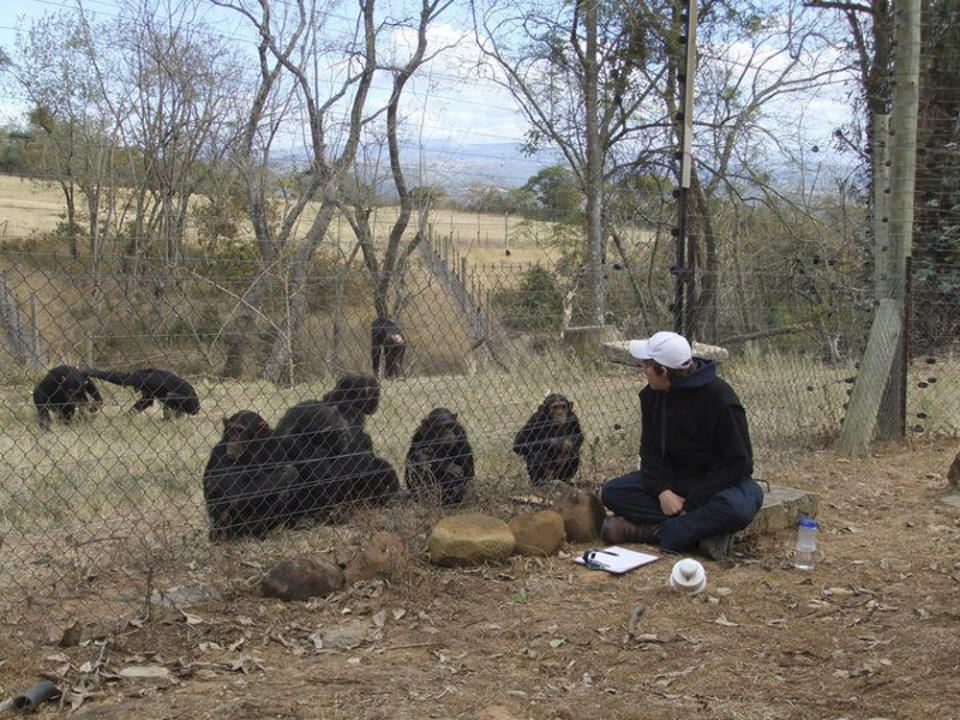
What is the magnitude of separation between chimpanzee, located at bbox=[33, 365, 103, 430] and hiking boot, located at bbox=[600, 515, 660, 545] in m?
3.75

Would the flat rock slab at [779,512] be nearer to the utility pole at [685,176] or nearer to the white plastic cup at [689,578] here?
the white plastic cup at [689,578]

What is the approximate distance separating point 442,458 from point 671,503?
54.1 inches

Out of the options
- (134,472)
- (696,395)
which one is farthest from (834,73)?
(134,472)

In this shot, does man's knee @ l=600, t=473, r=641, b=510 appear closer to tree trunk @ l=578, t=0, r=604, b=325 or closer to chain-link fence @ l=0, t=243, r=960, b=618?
chain-link fence @ l=0, t=243, r=960, b=618

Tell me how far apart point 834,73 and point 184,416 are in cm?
1111

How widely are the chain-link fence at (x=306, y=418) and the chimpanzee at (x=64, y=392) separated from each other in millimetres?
40

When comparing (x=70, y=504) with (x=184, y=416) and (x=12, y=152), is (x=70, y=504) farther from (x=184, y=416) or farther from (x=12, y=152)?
(x=12, y=152)

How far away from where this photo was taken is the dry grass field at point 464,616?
3.41 meters

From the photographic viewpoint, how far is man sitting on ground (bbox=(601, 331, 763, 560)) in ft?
16.8

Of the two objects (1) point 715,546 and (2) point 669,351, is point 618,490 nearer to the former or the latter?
(1) point 715,546

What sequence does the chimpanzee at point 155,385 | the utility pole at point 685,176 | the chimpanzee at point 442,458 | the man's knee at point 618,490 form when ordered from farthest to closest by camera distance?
the chimpanzee at point 155,385
the utility pole at point 685,176
the chimpanzee at point 442,458
the man's knee at point 618,490

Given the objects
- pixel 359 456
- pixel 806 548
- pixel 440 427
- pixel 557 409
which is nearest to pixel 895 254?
pixel 557 409

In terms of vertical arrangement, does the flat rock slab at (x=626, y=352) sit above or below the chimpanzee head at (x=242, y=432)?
above

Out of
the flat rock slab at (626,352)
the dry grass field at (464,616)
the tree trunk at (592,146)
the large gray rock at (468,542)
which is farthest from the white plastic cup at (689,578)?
the tree trunk at (592,146)
